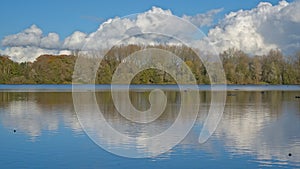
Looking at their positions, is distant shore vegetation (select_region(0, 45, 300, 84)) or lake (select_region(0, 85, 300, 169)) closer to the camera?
lake (select_region(0, 85, 300, 169))

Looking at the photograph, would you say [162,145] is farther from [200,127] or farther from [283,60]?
[283,60]

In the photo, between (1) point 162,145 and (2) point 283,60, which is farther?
(2) point 283,60

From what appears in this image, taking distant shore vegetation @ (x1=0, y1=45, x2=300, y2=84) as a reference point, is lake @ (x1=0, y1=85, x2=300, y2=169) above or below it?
below

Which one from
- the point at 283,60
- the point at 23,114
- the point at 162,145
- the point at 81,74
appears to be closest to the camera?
the point at 162,145

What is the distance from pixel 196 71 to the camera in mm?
81875

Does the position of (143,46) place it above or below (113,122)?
above

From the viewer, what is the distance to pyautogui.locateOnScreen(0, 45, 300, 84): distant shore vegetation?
86919mm

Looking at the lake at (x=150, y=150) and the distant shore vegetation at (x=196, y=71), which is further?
the distant shore vegetation at (x=196, y=71)

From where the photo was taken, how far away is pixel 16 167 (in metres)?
11.6

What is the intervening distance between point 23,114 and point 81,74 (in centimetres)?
5859

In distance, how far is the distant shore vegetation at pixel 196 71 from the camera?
3422 inches

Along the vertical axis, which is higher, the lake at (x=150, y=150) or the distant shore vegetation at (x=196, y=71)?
the distant shore vegetation at (x=196, y=71)

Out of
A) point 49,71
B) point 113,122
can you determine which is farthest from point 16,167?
point 49,71

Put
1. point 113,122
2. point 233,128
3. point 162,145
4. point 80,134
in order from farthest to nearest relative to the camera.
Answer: point 113,122
point 233,128
point 80,134
point 162,145
